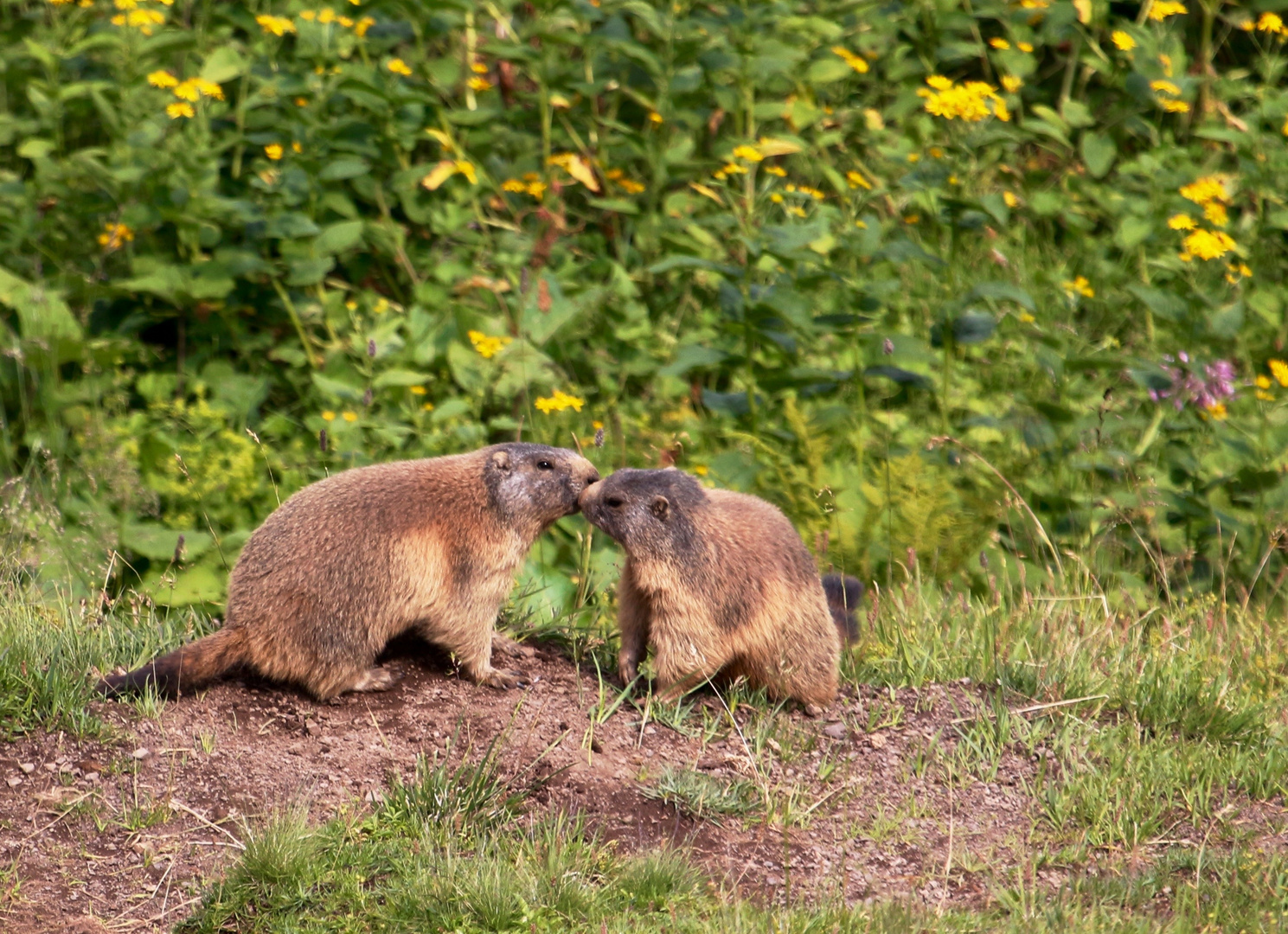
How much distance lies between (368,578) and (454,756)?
0.66m

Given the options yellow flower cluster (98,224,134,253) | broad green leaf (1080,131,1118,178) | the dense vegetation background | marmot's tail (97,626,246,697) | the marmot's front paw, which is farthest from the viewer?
broad green leaf (1080,131,1118,178)

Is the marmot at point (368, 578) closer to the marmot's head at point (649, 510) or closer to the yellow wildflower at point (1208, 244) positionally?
the marmot's head at point (649, 510)

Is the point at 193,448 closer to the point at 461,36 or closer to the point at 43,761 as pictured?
the point at 43,761

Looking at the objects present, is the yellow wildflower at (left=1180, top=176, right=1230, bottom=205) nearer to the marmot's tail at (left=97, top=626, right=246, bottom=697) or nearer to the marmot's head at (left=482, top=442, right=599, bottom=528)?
the marmot's head at (left=482, top=442, right=599, bottom=528)

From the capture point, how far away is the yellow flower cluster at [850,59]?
28.9 feet

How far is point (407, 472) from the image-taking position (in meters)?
4.89

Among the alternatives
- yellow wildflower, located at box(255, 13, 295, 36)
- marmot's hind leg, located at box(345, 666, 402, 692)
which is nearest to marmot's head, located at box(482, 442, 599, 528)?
marmot's hind leg, located at box(345, 666, 402, 692)

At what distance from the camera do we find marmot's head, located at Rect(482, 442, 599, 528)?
196 inches

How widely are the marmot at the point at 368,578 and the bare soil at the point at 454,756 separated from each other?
Answer: 0.16 meters

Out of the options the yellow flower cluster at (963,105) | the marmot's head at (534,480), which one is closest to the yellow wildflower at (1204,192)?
the yellow flower cluster at (963,105)

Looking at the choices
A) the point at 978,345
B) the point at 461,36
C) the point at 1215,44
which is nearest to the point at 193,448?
the point at 461,36

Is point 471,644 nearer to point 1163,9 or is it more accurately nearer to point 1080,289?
point 1080,289

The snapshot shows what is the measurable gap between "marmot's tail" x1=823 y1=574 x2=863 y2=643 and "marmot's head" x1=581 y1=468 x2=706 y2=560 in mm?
738

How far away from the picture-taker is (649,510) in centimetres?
479
